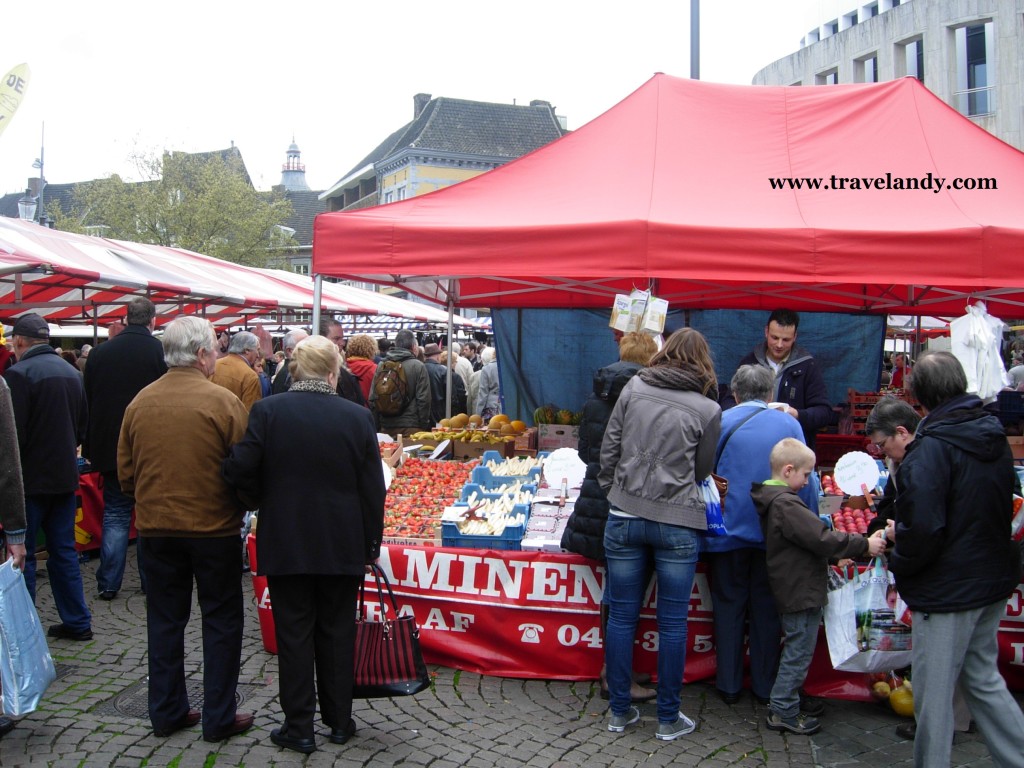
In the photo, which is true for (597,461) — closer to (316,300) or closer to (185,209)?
(316,300)

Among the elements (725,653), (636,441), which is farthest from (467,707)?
(636,441)

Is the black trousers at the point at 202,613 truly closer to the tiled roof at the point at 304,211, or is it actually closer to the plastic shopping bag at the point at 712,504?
the plastic shopping bag at the point at 712,504

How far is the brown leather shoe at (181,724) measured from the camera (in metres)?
3.91

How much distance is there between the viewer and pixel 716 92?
7.12 metres

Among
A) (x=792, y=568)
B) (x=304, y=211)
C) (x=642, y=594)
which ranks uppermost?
(x=304, y=211)

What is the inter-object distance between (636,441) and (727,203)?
2512 mm

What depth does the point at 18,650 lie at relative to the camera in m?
3.71

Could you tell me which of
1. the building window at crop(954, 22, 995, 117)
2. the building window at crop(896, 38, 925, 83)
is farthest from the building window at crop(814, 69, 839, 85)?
the building window at crop(954, 22, 995, 117)

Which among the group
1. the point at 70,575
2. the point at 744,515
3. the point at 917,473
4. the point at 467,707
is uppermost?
the point at 917,473

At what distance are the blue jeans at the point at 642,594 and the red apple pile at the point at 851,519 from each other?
1.14 meters

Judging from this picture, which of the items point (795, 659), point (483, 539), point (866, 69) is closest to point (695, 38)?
point (483, 539)

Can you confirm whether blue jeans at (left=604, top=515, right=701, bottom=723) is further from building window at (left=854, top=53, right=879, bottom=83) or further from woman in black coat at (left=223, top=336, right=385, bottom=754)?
building window at (left=854, top=53, right=879, bottom=83)

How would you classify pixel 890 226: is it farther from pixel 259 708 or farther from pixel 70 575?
pixel 70 575

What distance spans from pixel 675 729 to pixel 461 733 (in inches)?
38.5
